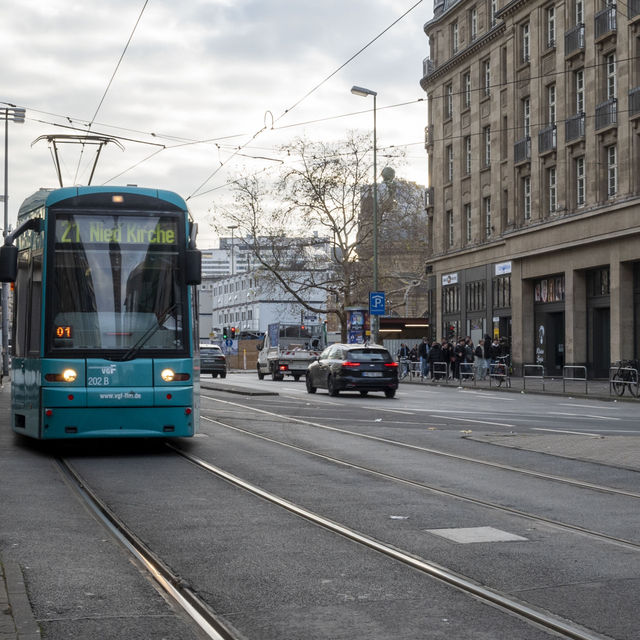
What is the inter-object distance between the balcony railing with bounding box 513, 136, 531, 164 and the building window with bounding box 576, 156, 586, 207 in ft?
12.9

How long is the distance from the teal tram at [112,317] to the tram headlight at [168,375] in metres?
0.01

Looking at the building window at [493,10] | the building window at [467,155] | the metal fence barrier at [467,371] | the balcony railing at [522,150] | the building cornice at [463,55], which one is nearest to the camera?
the metal fence barrier at [467,371]

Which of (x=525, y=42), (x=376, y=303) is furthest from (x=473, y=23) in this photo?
(x=376, y=303)

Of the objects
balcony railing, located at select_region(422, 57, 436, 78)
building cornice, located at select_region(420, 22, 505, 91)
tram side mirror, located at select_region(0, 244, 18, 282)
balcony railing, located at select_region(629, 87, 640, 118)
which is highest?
balcony railing, located at select_region(422, 57, 436, 78)

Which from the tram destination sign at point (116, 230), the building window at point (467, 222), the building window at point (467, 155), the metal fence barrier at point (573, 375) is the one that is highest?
the building window at point (467, 155)

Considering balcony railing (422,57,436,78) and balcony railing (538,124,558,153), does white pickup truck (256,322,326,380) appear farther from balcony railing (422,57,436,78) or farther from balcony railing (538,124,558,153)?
balcony railing (422,57,436,78)

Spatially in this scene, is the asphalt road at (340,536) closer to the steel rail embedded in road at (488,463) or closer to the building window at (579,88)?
the steel rail embedded in road at (488,463)

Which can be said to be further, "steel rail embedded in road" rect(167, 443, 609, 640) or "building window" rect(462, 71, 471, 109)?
"building window" rect(462, 71, 471, 109)

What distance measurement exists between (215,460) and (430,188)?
44.5 metres

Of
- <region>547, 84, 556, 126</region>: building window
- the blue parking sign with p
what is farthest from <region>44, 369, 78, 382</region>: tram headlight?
the blue parking sign with p

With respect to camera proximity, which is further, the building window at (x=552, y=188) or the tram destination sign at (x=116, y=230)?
the building window at (x=552, y=188)

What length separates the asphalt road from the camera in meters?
5.70

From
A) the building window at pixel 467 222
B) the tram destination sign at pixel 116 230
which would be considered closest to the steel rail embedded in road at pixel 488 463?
the tram destination sign at pixel 116 230

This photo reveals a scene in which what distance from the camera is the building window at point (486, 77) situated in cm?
4914
